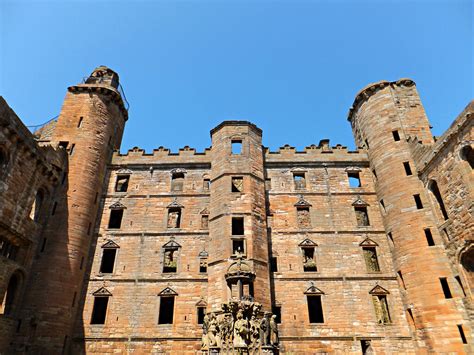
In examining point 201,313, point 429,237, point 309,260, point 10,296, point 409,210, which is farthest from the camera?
point 309,260

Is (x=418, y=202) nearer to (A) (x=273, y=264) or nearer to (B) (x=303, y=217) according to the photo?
(B) (x=303, y=217)

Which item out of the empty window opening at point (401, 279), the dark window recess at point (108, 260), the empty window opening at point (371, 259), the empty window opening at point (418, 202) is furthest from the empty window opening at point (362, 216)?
the dark window recess at point (108, 260)

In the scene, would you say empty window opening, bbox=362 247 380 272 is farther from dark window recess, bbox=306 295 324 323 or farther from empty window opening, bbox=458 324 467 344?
empty window opening, bbox=458 324 467 344

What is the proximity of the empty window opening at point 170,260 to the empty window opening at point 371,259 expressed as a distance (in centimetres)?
1279

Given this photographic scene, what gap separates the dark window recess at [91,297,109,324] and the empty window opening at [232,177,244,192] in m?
11.0

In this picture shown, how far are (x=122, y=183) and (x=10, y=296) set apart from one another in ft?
34.6

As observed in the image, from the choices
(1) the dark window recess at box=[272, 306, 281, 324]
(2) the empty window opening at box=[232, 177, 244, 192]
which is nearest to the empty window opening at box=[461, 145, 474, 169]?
(2) the empty window opening at box=[232, 177, 244, 192]

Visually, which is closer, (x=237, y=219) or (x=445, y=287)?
(x=445, y=287)

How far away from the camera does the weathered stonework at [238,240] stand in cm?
1864

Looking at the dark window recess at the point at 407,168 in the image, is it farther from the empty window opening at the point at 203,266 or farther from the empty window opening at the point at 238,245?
the empty window opening at the point at 203,266

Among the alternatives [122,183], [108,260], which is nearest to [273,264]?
[108,260]

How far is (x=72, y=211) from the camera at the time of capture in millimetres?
22609

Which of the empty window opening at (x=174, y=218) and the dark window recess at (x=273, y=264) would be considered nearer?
the dark window recess at (x=273, y=264)

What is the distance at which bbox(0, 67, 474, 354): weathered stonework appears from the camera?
1864cm
